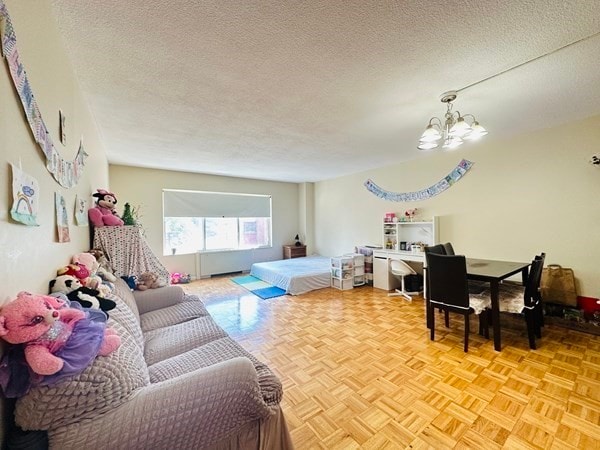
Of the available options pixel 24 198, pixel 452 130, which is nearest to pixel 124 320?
pixel 24 198

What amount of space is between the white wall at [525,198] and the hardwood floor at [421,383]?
39.6 inches

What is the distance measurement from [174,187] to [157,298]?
143 inches

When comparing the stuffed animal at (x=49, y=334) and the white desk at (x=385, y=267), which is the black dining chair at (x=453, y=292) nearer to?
the white desk at (x=385, y=267)

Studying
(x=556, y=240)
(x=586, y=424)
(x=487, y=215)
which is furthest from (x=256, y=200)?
(x=586, y=424)

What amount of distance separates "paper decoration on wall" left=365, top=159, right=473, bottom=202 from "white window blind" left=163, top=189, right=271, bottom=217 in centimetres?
279

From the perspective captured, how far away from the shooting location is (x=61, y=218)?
1414 millimetres

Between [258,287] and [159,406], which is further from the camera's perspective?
[258,287]

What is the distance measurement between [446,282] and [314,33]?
2.48 metres

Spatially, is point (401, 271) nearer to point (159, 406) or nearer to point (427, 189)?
point (427, 189)

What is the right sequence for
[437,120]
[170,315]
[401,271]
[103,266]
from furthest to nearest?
[401,271] → [437,120] → [170,315] → [103,266]

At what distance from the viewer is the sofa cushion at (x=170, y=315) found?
6.59 feet

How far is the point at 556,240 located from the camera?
3002 millimetres

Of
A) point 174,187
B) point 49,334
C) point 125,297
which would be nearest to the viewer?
point 49,334

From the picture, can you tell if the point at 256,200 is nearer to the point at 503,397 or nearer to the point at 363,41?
the point at 363,41
